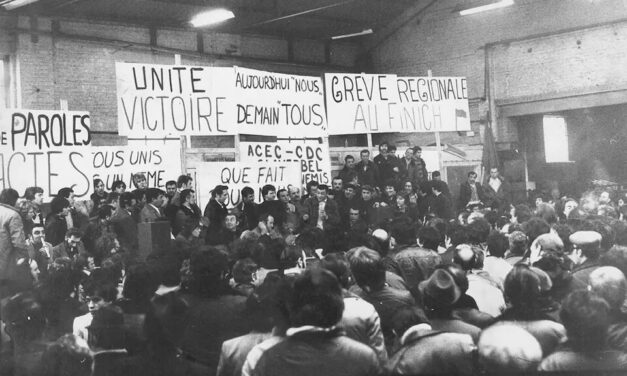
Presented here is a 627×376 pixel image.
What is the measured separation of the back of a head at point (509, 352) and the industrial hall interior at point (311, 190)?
1 cm

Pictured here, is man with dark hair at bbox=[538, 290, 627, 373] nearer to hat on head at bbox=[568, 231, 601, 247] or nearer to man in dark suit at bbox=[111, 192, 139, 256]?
hat on head at bbox=[568, 231, 601, 247]

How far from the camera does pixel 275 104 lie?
13.6 metres

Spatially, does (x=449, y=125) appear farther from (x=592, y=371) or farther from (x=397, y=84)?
(x=592, y=371)

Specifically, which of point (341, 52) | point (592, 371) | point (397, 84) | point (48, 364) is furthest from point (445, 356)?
point (341, 52)

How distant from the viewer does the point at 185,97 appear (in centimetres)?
1225

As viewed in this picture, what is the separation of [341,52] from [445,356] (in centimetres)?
2035

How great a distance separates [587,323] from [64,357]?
80.9 inches

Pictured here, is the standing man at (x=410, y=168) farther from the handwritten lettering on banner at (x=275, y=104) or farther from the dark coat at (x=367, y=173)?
the handwritten lettering on banner at (x=275, y=104)

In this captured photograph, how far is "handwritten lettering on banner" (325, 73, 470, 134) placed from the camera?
1486 centimetres

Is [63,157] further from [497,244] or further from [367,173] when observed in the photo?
[497,244]

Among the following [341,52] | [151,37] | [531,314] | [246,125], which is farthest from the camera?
[341,52]

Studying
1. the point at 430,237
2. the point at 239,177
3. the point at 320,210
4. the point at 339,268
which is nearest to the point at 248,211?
the point at 239,177

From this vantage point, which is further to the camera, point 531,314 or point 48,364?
point 531,314

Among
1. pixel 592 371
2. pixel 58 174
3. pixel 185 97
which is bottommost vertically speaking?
pixel 592 371
